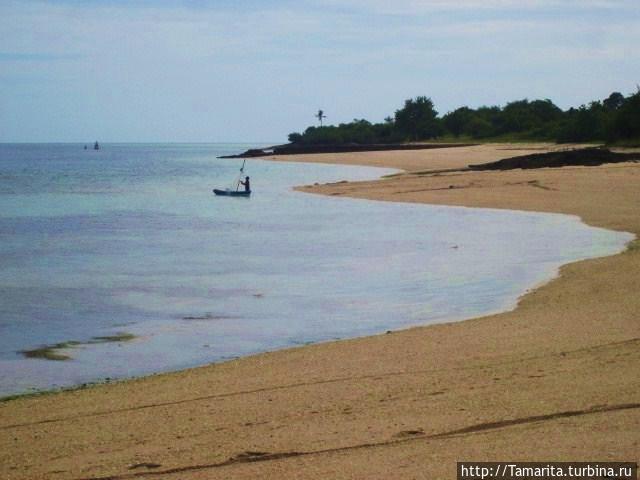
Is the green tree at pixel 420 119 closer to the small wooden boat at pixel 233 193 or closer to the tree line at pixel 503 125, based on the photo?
the tree line at pixel 503 125

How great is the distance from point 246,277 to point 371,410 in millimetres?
12236

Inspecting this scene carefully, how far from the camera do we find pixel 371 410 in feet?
25.8

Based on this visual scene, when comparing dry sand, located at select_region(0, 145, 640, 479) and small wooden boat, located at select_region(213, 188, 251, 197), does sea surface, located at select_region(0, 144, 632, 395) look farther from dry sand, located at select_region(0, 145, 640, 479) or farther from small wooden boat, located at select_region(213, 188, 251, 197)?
small wooden boat, located at select_region(213, 188, 251, 197)

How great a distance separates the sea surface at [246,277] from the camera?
42.9 ft

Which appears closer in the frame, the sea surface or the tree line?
the sea surface

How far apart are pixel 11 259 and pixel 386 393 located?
18772 millimetres

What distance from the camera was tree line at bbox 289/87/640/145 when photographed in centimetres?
6221

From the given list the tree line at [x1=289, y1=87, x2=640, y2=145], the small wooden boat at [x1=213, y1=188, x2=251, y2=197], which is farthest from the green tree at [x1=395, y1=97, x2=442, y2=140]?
the small wooden boat at [x1=213, y1=188, x2=251, y2=197]

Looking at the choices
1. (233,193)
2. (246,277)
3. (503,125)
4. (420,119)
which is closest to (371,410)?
(246,277)

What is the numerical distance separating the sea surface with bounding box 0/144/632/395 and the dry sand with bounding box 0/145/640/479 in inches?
70.3

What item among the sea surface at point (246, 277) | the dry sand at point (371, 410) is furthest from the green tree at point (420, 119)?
the dry sand at point (371, 410)

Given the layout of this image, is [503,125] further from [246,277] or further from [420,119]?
[246,277]

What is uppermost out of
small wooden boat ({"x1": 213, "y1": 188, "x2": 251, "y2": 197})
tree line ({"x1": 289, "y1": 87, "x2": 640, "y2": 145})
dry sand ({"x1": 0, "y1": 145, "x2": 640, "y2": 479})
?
tree line ({"x1": 289, "y1": 87, "x2": 640, "y2": 145})

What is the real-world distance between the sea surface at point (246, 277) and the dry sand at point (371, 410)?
5.86ft
